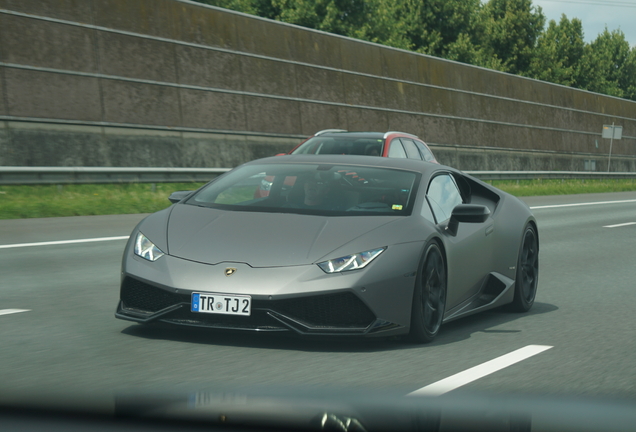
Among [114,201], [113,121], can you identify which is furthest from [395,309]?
[113,121]

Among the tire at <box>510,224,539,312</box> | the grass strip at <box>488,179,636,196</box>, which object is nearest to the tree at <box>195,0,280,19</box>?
the grass strip at <box>488,179,636,196</box>

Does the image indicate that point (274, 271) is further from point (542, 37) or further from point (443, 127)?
point (542, 37)

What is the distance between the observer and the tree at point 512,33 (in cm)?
7750

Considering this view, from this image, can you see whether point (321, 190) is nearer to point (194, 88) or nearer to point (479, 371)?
point (479, 371)

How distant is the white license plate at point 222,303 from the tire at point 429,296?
1077mm

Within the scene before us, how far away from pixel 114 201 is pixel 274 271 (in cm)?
1248

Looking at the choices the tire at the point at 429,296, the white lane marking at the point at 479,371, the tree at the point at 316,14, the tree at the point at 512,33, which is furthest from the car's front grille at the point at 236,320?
the tree at the point at 512,33

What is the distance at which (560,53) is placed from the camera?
8431 centimetres

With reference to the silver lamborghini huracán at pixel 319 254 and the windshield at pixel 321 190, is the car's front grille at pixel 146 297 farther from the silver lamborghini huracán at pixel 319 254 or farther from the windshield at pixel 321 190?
the windshield at pixel 321 190

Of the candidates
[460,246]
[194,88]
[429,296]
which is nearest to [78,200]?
[194,88]

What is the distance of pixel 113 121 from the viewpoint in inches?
869

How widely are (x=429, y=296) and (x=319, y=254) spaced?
898mm

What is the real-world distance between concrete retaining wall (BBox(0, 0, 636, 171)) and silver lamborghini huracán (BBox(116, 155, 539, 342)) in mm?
13489

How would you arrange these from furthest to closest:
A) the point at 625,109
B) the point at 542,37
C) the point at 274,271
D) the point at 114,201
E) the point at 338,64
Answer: the point at 542,37 → the point at 625,109 → the point at 338,64 → the point at 114,201 → the point at 274,271
